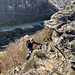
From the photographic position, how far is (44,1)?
213ft

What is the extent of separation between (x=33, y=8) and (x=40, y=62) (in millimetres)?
57070

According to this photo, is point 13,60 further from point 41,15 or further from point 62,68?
point 41,15

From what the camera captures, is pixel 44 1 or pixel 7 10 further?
pixel 44 1

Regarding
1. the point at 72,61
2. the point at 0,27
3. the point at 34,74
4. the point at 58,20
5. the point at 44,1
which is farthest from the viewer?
the point at 44,1

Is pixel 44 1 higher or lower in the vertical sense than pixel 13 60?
higher

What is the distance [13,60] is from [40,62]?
12.1 metres

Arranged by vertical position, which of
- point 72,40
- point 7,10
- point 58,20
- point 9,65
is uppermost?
point 7,10

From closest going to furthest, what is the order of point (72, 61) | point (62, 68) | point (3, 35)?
point (72, 61) < point (62, 68) < point (3, 35)

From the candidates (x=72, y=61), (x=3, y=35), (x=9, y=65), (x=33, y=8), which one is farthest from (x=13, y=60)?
(x=33, y=8)

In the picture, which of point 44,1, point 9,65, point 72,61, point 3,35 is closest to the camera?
point 72,61

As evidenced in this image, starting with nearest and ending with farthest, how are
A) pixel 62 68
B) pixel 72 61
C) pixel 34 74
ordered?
pixel 72 61 < pixel 62 68 < pixel 34 74

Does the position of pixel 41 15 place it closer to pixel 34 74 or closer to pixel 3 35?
pixel 3 35

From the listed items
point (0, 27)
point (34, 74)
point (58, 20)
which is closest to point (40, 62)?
point (34, 74)

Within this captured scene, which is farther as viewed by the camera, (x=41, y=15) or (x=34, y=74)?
(x=41, y=15)
